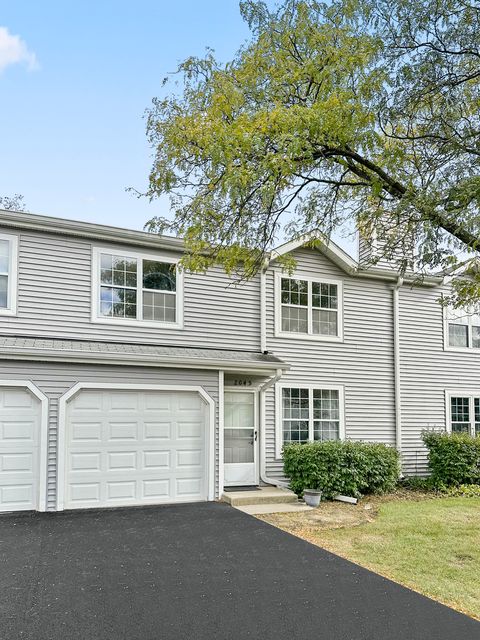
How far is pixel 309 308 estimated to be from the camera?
1289cm

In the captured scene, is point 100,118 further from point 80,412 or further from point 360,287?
point 80,412

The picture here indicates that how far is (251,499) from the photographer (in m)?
10.0

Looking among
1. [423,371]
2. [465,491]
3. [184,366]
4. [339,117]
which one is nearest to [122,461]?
[184,366]

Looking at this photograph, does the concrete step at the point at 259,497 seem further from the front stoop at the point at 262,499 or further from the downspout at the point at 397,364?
the downspout at the point at 397,364

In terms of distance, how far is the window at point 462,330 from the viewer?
1494 centimetres

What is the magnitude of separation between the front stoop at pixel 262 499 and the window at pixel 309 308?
3.60 metres

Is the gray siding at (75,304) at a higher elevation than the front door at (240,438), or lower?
higher

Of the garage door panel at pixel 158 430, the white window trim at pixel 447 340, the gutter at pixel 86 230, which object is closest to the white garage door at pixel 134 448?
the garage door panel at pixel 158 430

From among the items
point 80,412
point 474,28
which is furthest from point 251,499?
point 474,28

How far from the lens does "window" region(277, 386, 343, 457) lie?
12.2m

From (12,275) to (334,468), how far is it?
7266 millimetres

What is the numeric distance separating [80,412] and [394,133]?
6.91 meters

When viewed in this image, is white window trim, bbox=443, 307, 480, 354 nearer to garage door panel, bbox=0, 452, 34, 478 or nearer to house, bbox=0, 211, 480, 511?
house, bbox=0, 211, 480, 511

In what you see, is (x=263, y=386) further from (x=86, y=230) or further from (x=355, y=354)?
(x=86, y=230)
